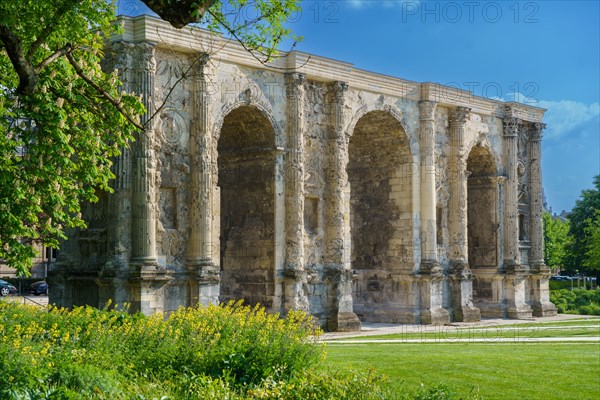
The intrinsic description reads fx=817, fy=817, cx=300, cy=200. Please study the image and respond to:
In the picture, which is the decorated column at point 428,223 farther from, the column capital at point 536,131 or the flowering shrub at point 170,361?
the flowering shrub at point 170,361

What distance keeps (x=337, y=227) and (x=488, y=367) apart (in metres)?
11.4

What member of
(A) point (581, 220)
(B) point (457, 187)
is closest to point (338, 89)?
(B) point (457, 187)

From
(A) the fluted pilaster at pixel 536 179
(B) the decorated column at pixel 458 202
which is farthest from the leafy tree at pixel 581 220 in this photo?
(B) the decorated column at pixel 458 202

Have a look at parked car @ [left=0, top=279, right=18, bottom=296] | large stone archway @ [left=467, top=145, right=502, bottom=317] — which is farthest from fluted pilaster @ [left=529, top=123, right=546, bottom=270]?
parked car @ [left=0, top=279, right=18, bottom=296]

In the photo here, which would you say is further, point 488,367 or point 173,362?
point 488,367

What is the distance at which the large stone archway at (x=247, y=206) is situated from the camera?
2475 centimetres

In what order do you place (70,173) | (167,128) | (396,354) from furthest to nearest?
(167,128) < (396,354) < (70,173)

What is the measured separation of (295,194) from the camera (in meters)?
24.7

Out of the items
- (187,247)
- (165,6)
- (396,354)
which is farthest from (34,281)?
(165,6)

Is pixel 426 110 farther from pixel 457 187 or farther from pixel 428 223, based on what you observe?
pixel 428 223

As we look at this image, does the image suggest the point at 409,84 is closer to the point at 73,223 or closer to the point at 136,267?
the point at 136,267

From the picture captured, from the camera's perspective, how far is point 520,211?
35.2m

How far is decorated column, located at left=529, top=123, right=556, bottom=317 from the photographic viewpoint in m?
34.8

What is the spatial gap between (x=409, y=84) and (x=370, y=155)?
10.2 ft
